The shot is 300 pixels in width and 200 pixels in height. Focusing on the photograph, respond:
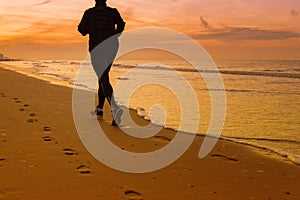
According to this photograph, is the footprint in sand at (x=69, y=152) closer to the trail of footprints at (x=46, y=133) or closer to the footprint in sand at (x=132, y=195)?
the trail of footprints at (x=46, y=133)

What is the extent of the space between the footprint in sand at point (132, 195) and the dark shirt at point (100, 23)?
→ 3.76 metres

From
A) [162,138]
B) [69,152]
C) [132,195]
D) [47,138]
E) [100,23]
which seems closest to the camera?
[132,195]

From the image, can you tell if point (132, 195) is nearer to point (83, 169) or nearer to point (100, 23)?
point (83, 169)

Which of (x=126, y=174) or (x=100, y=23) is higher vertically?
(x=100, y=23)

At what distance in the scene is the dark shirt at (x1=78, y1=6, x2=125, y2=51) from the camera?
6.55 metres

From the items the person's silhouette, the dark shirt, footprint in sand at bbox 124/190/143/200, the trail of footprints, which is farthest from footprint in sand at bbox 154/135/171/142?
footprint in sand at bbox 124/190/143/200

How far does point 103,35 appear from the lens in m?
Answer: 6.59

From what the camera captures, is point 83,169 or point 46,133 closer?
point 83,169

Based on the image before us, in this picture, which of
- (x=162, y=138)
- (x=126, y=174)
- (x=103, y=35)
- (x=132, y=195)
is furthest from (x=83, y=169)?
(x=103, y=35)

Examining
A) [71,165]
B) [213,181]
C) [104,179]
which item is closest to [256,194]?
[213,181]

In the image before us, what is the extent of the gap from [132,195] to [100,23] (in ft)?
13.0

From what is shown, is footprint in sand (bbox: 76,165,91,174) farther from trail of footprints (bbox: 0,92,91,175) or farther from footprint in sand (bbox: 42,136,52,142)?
footprint in sand (bbox: 42,136,52,142)

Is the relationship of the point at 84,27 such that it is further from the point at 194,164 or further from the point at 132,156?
the point at 194,164

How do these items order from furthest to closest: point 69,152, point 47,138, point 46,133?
1. point 46,133
2. point 47,138
3. point 69,152
